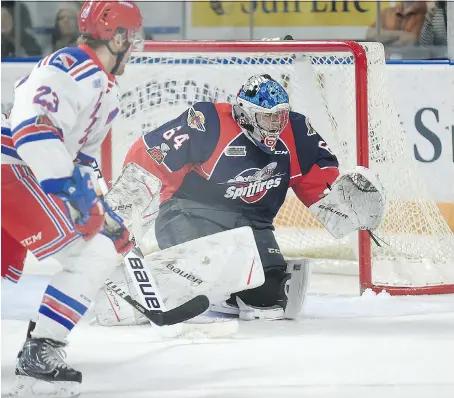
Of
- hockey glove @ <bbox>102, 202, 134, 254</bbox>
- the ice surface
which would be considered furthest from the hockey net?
hockey glove @ <bbox>102, 202, 134, 254</bbox>

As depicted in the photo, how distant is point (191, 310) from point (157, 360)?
32cm

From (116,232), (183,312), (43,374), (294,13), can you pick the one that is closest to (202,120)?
(183,312)

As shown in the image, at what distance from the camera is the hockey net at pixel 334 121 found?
287 centimetres

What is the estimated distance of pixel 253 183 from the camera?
8.36 ft

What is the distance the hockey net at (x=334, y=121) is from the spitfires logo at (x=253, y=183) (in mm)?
360

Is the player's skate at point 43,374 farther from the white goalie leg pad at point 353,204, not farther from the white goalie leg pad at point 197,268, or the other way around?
the white goalie leg pad at point 353,204

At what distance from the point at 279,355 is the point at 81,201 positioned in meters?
0.58

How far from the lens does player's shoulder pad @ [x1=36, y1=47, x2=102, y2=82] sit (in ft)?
5.55

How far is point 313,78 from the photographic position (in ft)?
10.4

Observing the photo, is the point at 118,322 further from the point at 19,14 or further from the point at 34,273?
the point at 19,14

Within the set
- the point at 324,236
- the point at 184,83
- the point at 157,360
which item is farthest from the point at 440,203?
the point at 157,360

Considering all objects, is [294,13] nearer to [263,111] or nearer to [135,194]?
[263,111]

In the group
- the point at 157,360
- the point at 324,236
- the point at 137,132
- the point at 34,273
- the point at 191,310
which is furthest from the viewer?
the point at 324,236

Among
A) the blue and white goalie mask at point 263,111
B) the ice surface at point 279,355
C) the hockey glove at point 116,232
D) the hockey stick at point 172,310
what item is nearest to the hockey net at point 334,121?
the ice surface at point 279,355
